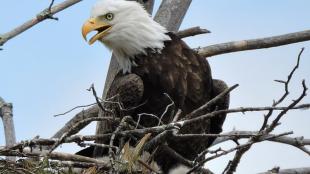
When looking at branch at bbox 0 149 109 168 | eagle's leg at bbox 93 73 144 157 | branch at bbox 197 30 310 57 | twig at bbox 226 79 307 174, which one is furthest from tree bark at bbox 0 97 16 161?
twig at bbox 226 79 307 174

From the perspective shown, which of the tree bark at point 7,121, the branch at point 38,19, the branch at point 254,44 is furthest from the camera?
the branch at point 254,44

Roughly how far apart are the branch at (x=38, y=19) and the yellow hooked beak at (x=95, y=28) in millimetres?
360

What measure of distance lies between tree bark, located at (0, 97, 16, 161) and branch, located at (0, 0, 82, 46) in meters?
0.55

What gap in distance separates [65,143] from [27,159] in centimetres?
32

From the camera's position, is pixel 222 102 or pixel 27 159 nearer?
pixel 27 159

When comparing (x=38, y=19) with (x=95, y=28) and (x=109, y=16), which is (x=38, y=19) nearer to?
(x=95, y=28)

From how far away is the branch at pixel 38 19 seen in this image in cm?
768

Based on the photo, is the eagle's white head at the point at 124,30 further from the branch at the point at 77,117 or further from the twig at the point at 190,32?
the branch at the point at 77,117

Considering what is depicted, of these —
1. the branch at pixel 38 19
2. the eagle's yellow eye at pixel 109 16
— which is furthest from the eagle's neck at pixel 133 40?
the branch at pixel 38 19

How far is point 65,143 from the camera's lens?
5961mm

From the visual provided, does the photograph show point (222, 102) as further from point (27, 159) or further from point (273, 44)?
point (27, 159)

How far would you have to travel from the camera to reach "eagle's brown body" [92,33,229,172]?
294 inches

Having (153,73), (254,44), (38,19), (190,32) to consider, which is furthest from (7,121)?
(254,44)

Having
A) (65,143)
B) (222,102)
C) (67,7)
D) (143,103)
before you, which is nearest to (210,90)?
(222,102)
